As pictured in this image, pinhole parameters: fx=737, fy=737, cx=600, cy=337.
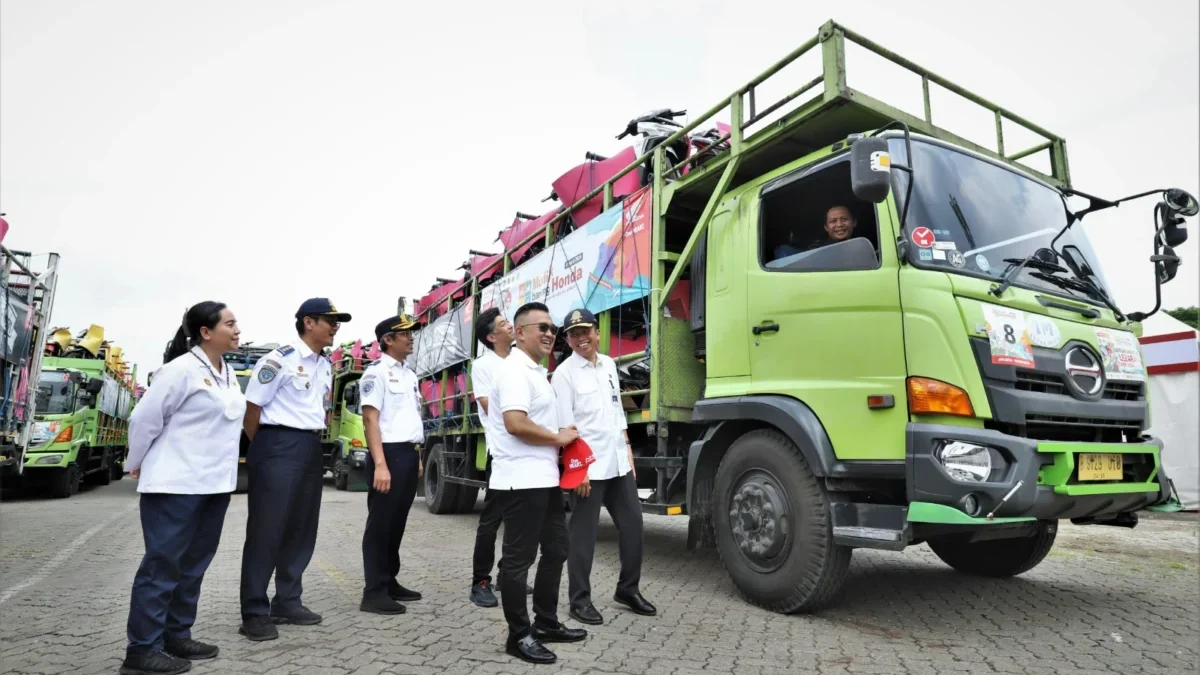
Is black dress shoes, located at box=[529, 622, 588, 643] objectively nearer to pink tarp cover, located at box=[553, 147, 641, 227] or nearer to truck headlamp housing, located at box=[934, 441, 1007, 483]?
truck headlamp housing, located at box=[934, 441, 1007, 483]

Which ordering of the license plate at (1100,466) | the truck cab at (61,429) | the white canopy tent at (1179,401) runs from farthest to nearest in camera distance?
the truck cab at (61,429), the white canopy tent at (1179,401), the license plate at (1100,466)

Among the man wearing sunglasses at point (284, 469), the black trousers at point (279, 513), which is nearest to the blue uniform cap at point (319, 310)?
the man wearing sunglasses at point (284, 469)

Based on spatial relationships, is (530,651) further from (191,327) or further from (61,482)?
(61,482)

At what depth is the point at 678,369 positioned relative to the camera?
5332mm

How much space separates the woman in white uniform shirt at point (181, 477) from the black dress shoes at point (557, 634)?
1472mm

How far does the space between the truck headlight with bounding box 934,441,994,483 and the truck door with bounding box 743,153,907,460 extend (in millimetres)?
207

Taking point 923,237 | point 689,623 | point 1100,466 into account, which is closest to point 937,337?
point 923,237

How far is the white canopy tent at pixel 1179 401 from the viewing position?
395 inches

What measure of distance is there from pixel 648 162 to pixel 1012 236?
2.72 m

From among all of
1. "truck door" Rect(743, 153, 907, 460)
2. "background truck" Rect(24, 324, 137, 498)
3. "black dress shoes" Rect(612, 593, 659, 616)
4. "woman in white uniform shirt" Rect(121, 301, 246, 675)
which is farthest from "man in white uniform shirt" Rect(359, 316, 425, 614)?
"background truck" Rect(24, 324, 137, 498)

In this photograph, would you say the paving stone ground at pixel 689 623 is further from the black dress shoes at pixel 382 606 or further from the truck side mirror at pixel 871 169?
the truck side mirror at pixel 871 169

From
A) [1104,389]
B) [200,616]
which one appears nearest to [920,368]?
[1104,389]

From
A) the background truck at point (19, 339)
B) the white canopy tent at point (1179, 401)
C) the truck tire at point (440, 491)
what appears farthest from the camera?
the white canopy tent at point (1179, 401)

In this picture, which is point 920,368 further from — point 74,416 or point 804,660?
point 74,416
